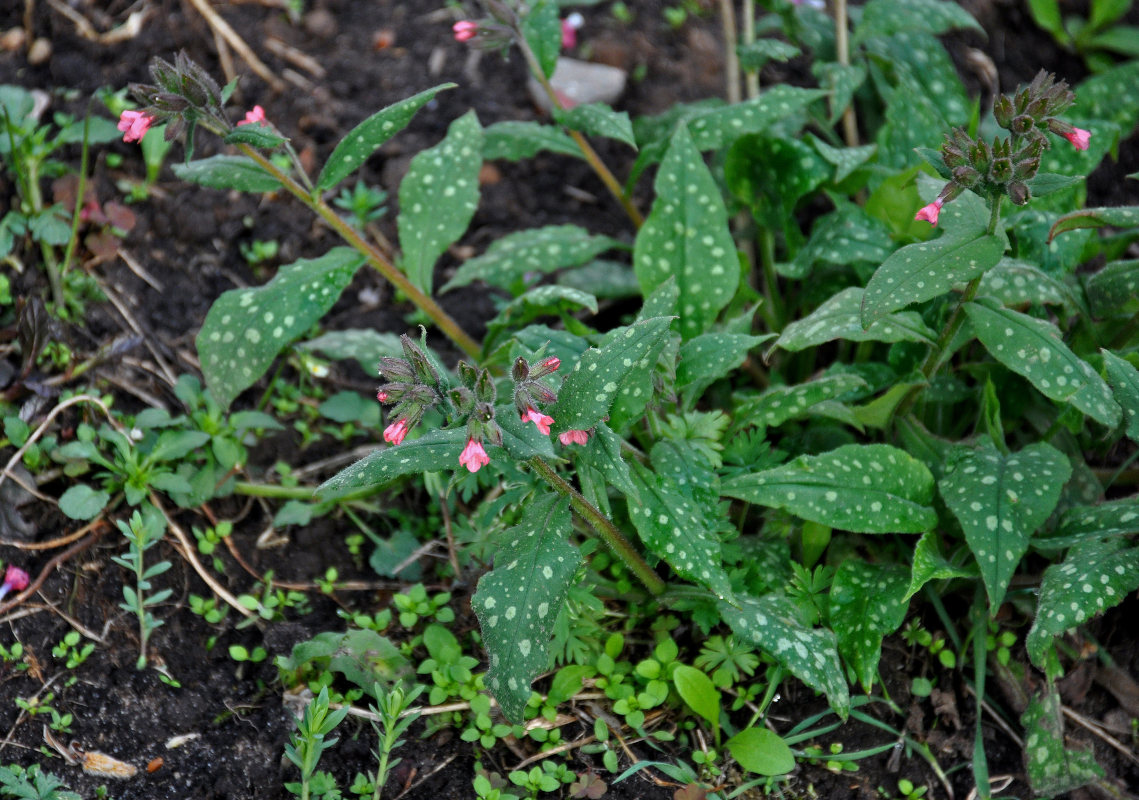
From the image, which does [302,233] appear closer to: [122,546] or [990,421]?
[122,546]

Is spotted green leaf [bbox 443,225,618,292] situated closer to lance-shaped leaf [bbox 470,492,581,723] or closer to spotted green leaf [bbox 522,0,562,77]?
spotted green leaf [bbox 522,0,562,77]

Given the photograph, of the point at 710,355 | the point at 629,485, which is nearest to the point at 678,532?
the point at 629,485

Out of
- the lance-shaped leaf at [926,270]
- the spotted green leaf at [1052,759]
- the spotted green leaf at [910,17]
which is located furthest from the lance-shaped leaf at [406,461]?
the spotted green leaf at [910,17]

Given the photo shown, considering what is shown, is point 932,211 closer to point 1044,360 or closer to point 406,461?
point 1044,360

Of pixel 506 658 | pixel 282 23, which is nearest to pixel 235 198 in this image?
pixel 282 23

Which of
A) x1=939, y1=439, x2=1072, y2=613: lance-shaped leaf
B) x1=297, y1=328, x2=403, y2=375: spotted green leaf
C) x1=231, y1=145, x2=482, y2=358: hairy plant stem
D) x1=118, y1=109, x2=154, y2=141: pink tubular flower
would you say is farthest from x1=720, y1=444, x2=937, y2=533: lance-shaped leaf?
x1=118, y1=109, x2=154, y2=141: pink tubular flower

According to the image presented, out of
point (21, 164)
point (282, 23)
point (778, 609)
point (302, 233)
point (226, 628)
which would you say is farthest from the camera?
point (282, 23)
